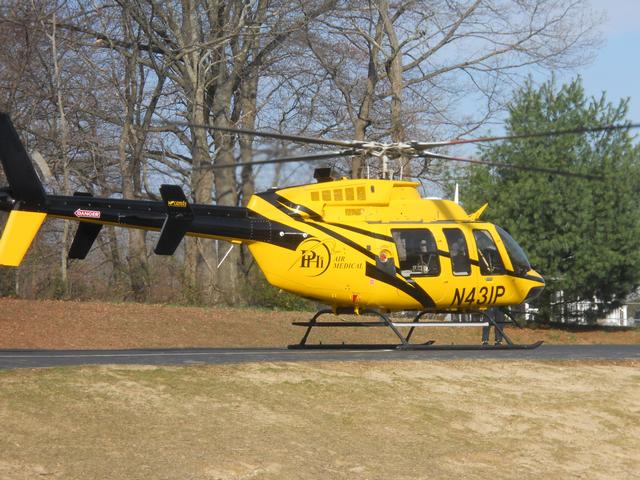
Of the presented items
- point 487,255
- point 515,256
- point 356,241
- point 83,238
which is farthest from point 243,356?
point 515,256

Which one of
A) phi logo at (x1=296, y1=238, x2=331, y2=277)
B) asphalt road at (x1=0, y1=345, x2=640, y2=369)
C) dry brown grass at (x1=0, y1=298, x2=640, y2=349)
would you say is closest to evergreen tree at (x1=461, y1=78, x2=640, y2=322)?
dry brown grass at (x1=0, y1=298, x2=640, y2=349)

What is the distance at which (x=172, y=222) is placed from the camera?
17.1 metres

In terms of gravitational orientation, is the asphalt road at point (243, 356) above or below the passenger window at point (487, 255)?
below

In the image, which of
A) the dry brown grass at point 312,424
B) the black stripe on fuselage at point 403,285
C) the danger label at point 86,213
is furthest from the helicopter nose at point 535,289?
the danger label at point 86,213

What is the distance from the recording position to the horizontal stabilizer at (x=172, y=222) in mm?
17000

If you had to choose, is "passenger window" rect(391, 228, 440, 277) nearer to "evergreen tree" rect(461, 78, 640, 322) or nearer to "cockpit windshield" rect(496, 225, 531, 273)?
"cockpit windshield" rect(496, 225, 531, 273)

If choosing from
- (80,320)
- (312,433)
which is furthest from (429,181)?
(312,433)

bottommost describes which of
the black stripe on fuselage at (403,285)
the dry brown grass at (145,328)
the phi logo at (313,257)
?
the dry brown grass at (145,328)

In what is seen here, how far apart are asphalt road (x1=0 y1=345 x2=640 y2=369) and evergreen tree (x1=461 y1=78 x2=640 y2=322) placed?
38.6 ft

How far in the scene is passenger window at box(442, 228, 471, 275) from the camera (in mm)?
18859

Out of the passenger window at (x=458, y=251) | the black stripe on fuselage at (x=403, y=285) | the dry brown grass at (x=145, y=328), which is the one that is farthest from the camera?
the dry brown grass at (x=145, y=328)

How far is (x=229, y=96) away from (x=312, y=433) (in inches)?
1031

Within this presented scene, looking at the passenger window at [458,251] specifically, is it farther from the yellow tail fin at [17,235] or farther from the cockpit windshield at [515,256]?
the yellow tail fin at [17,235]

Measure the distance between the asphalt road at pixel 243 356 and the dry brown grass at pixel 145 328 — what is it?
14.9ft
